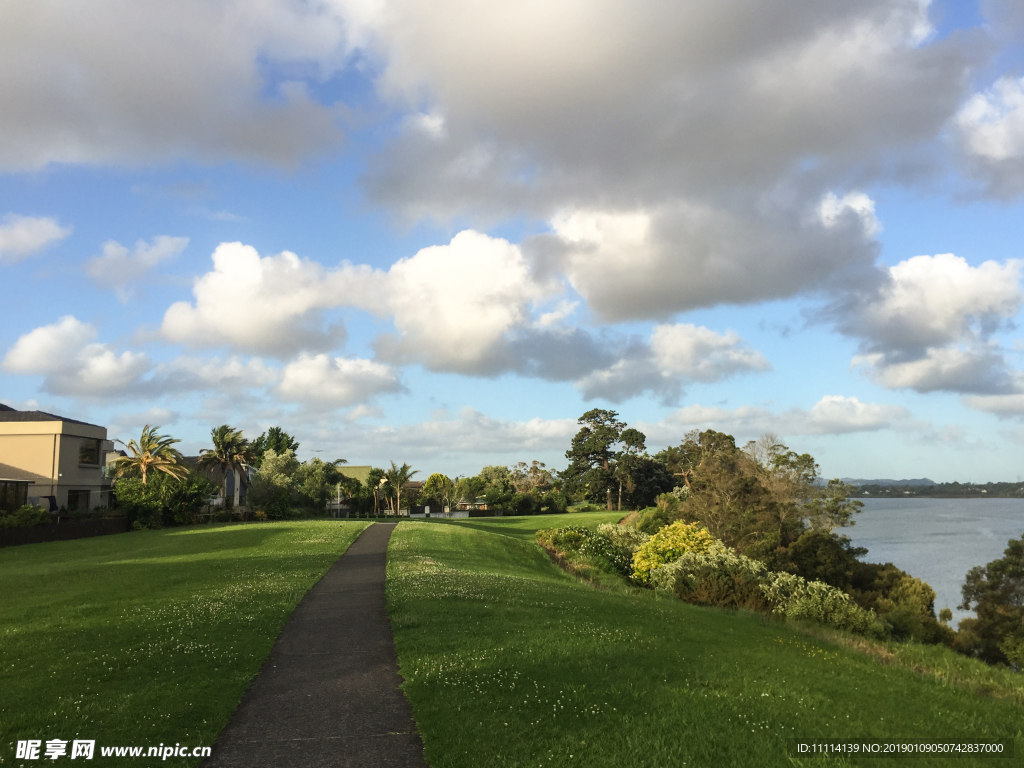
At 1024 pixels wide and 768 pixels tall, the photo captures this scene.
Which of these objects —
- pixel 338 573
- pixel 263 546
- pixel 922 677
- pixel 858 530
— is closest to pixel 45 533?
pixel 263 546

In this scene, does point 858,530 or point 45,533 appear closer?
point 45,533

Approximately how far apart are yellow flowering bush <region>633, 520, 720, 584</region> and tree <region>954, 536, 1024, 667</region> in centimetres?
1667

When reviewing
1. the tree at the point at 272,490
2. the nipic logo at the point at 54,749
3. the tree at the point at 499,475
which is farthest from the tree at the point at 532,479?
the nipic logo at the point at 54,749

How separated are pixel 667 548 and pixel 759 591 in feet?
29.4

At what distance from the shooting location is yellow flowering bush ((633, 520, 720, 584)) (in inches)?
1278

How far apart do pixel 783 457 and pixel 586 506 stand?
4223cm

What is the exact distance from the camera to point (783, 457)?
67.8 meters

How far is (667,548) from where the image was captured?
3316cm

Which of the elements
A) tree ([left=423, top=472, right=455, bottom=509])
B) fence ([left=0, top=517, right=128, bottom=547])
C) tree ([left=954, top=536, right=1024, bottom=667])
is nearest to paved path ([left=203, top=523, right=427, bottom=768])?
fence ([left=0, top=517, right=128, bottom=547])

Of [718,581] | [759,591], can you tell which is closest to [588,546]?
[718,581]

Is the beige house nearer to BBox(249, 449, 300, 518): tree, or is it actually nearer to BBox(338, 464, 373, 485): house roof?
BBox(249, 449, 300, 518): tree

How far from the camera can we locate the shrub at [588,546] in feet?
126

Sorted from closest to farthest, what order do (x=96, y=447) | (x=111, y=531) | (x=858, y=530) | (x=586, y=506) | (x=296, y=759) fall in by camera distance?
(x=296, y=759) < (x=111, y=531) < (x=96, y=447) < (x=586, y=506) < (x=858, y=530)

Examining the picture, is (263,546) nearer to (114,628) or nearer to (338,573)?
(338,573)
